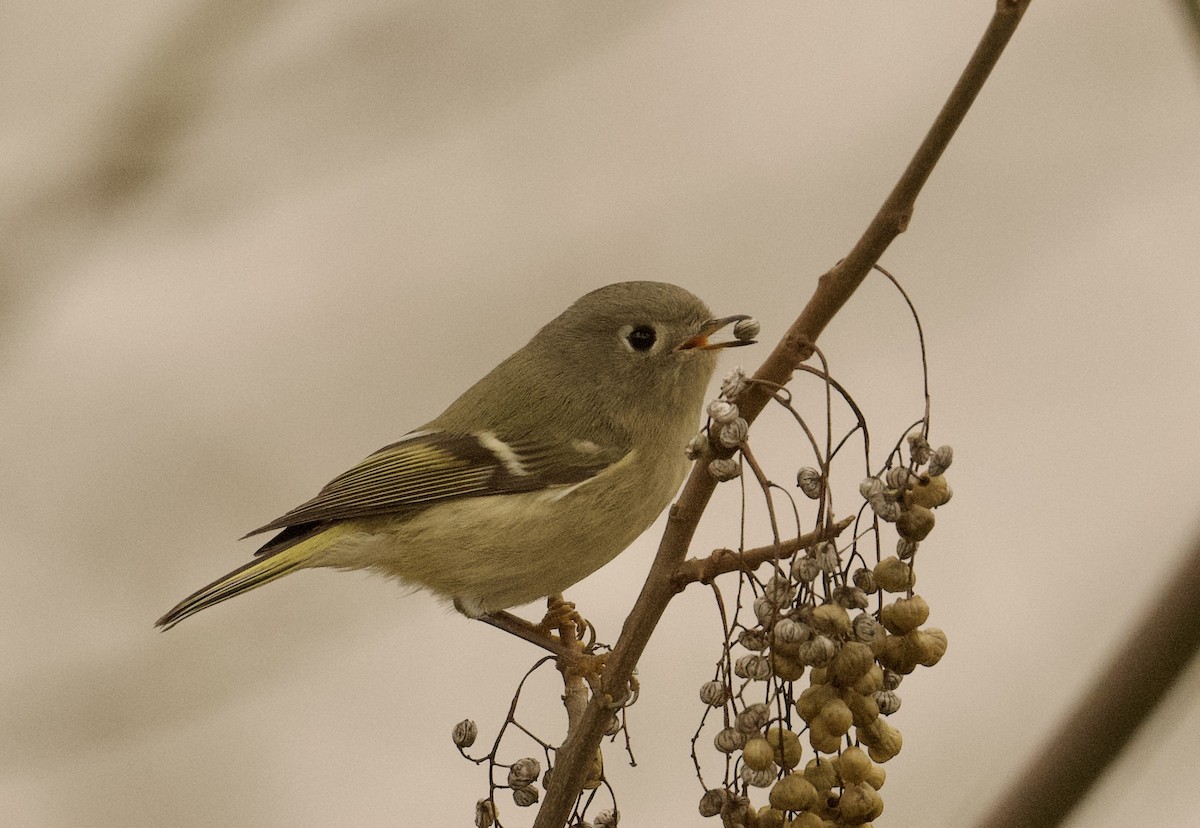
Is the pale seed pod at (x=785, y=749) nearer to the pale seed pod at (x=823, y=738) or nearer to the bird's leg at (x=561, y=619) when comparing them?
the pale seed pod at (x=823, y=738)

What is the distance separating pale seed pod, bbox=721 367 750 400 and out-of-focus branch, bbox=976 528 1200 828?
0.39 m

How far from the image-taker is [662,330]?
7.49 feet

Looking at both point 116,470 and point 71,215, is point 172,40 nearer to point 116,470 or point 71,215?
point 71,215

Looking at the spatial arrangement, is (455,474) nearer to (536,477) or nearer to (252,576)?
(536,477)

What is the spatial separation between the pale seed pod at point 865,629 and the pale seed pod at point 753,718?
12 centimetres

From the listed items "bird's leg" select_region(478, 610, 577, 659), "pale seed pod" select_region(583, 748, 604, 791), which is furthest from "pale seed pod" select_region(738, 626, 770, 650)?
"bird's leg" select_region(478, 610, 577, 659)

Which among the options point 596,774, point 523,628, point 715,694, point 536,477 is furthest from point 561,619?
point 715,694

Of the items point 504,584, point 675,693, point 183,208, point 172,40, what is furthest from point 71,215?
point 675,693

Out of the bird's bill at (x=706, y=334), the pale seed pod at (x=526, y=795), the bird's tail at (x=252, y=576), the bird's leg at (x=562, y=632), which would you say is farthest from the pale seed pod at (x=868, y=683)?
the bird's tail at (x=252, y=576)

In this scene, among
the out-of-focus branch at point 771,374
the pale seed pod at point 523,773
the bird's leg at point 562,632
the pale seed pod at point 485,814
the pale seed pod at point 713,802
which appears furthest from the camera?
the bird's leg at point 562,632

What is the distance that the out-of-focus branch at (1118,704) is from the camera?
912mm

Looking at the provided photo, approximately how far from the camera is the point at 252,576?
80.4 inches

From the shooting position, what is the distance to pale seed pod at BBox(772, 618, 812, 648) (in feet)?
3.63

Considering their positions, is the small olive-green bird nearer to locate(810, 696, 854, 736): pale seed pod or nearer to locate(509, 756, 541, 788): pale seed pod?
locate(509, 756, 541, 788): pale seed pod
